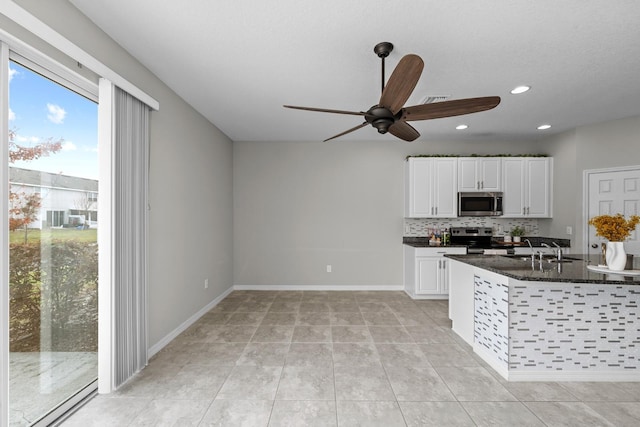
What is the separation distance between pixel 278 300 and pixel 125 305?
2.54 meters

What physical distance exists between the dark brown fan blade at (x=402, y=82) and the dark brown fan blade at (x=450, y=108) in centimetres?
20

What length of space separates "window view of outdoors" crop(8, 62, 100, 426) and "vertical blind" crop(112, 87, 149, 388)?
194 mm

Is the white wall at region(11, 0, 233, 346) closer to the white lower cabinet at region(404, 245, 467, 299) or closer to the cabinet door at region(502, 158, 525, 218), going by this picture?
the white lower cabinet at region(404, 245, 467, 299)

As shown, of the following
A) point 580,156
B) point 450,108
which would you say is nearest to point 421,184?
point 580,156

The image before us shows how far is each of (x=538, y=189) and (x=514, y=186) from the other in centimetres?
40

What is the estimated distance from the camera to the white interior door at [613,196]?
12.6ft

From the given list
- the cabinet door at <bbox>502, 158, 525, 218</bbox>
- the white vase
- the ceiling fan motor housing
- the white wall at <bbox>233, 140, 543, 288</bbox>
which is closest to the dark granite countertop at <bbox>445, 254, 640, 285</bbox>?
the white vase

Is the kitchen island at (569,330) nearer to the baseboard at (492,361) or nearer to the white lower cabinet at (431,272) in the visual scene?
the baseboard at (492,361)

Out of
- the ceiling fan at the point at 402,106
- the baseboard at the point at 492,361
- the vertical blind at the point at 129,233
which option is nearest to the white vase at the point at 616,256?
the baseboard at the point at 492,361

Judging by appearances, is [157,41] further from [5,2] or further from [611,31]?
[611,31]

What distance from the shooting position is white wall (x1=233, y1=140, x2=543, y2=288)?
518 centimetres

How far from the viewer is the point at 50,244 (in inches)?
72.7

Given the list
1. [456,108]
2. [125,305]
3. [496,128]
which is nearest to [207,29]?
[456,108]

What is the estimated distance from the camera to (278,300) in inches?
180
